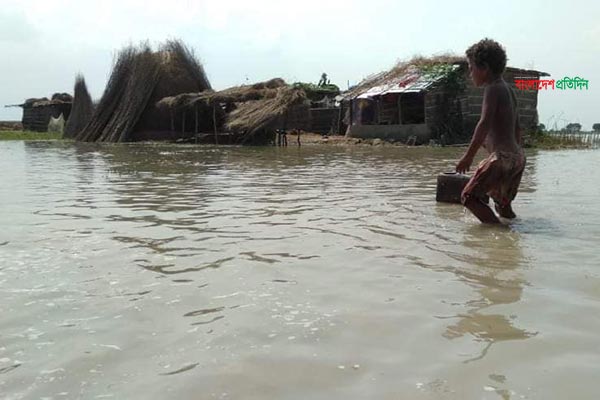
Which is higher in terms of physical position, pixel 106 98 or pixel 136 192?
pixel 106 98

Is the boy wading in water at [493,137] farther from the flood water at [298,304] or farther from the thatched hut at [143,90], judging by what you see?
the thatched hut at [143,90]

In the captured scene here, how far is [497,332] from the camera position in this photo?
2.13 meters

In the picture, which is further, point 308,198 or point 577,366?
point 308,198

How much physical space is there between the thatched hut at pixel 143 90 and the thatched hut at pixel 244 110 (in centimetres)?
99

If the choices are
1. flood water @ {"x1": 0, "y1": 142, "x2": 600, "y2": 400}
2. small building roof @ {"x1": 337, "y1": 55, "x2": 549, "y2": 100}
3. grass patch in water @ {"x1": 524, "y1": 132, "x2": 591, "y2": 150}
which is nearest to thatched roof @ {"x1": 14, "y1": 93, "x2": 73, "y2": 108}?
small building roof @ {"x1": 337, "y1": 55, "x2": 549, "y2": 100}

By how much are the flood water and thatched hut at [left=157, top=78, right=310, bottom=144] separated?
529 inches

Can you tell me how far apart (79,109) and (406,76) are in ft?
52.2

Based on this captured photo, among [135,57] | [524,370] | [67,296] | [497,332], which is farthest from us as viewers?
[135,57]

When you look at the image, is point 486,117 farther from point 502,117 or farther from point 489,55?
point 489,55

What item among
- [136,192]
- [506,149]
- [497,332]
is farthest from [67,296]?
[136,192]

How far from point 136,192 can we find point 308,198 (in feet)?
6.77

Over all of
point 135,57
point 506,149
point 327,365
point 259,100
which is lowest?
point 327,365

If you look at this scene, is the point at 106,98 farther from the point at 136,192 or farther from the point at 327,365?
the point at 327,365

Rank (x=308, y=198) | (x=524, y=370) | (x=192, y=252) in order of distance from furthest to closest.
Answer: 1. (x=308, y=198)
2. (x=192, y=252)
3. (x=524, y=370)
